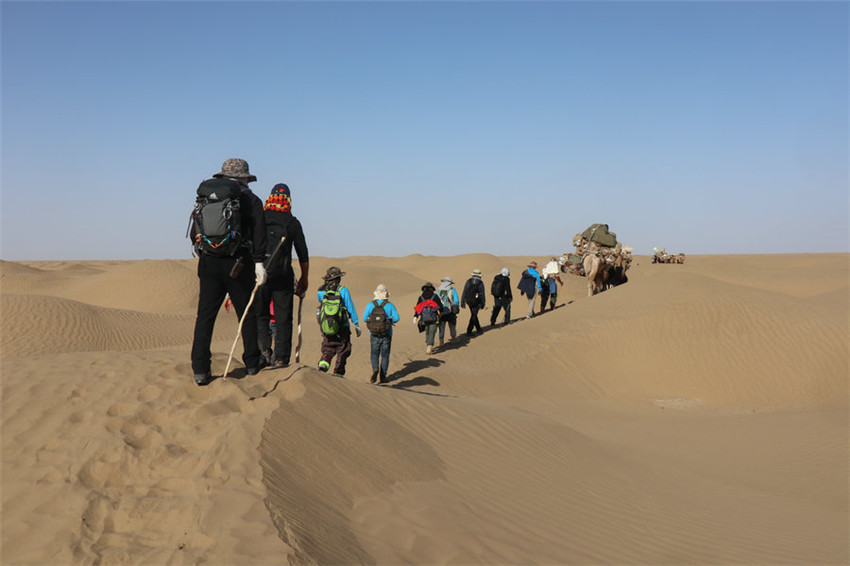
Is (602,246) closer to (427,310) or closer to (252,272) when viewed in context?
(427,310)

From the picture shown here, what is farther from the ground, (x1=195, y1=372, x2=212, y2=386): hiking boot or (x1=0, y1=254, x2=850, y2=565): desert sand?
(x1=195, y1=372, x2=212, y2=386): hiking boot

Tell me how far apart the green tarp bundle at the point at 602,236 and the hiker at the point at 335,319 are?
19.6 metres

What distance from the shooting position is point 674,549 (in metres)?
5.52

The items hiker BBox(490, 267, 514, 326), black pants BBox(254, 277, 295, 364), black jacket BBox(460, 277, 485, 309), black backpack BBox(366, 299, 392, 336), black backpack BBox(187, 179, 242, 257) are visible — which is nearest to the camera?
black backpack BBox(187, 179, 242, 257)

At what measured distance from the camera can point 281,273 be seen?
6777 millimetres

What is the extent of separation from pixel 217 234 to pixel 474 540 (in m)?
3.48

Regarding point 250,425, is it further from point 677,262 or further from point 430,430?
point 677,262

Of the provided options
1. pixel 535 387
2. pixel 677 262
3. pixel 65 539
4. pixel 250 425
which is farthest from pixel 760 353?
pixel 677 262

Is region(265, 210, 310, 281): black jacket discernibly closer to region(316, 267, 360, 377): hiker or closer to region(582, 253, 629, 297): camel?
region(316, 267, 360, 377): hiker

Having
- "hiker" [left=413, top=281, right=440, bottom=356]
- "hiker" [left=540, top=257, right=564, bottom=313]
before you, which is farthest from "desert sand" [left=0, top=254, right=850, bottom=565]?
"hiker" [left=540, top=257, right=564, bottom=313]

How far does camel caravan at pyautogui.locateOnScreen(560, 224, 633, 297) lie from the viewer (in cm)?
2478

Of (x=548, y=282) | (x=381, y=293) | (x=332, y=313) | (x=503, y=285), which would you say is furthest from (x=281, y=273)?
(x=548, y=282)

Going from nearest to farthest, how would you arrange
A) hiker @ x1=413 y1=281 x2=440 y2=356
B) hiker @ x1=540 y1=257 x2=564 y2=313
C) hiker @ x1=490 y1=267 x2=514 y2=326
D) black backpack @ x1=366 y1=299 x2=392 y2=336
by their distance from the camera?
black backpack @ x1=366 y1=299 x2=392 y2=336 < hiker @ x1=413 y1=281 x2=440 y2=356 < hiker @ x1=490 y1=267 x2=514 y2=326 < hiker @ x1=540 y1=257 x2=564 y2=313

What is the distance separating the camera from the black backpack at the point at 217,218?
5.30 metres
